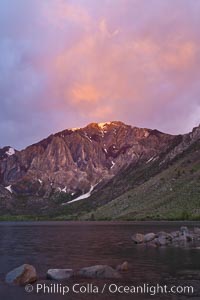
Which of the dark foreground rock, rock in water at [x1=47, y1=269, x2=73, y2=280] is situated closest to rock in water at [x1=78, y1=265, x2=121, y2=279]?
rock in water at [x1=47, y1=269, x2=73, y2=280]

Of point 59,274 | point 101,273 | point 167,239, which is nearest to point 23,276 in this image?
point 59,274

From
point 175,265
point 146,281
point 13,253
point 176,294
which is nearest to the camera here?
point 176,294

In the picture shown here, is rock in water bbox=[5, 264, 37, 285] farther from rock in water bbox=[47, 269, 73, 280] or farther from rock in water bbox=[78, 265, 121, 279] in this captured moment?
rock in water bbox=[78, 265, 121, 279]

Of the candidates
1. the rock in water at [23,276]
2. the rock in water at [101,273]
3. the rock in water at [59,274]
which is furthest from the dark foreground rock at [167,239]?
the rock in water at [23,276]

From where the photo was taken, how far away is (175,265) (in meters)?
58.6

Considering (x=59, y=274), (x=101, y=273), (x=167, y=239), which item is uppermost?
(x=167, y=239)

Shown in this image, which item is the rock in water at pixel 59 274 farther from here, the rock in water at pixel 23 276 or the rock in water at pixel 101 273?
the rock in water at pixel 23 276

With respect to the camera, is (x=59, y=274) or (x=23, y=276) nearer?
(x=23, y=276)

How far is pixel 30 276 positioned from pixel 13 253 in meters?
36.5

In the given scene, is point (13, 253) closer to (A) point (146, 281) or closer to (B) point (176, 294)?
(A) point (146, 281)

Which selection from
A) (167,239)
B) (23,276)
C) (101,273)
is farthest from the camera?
(167,239)

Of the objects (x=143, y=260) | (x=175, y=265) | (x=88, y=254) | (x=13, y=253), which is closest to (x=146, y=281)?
(x=175, y=265)

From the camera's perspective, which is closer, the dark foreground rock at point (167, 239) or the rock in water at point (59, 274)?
the rock in water at point (59, 274)

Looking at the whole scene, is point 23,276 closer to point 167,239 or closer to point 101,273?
point 101,273
